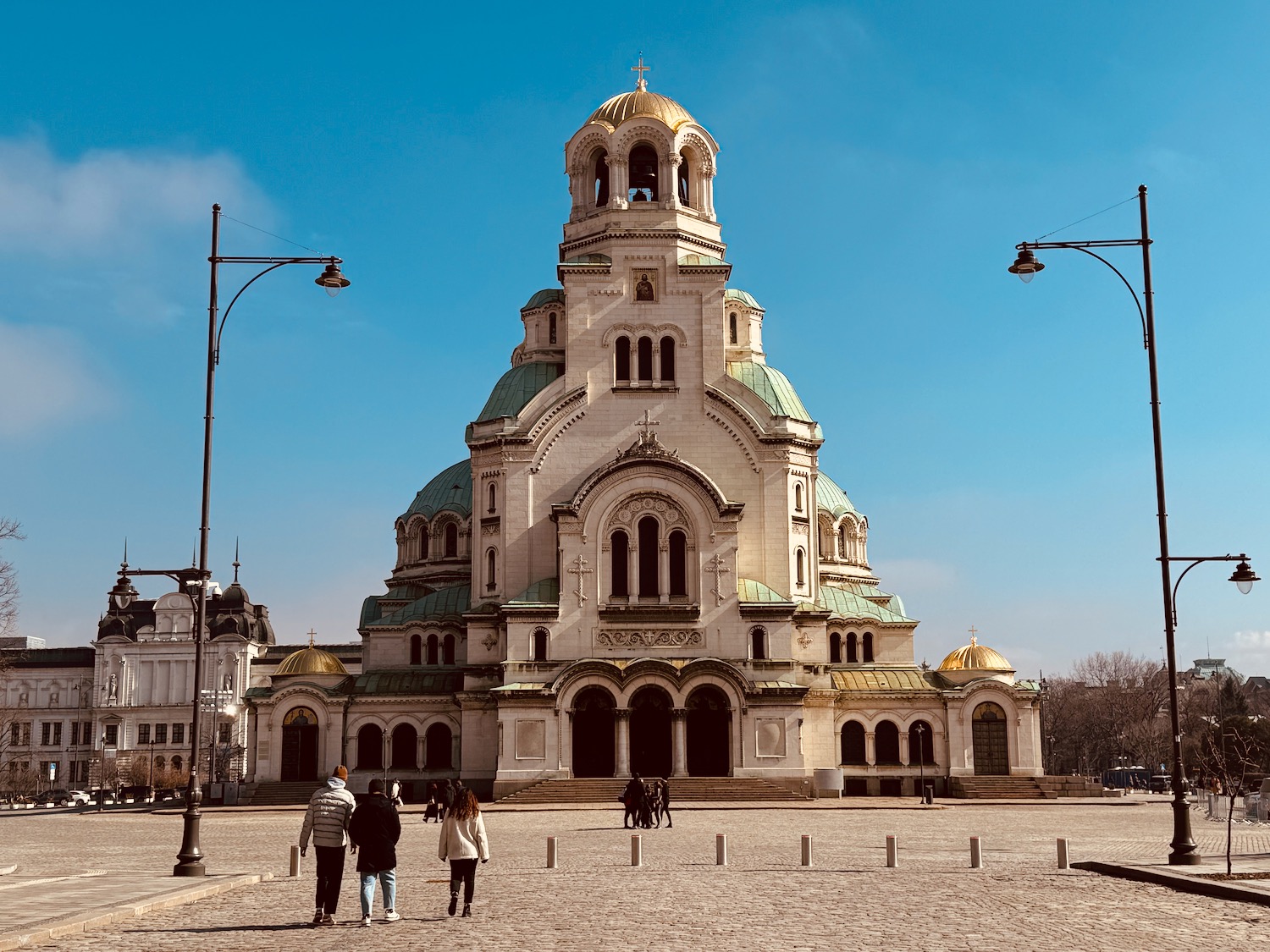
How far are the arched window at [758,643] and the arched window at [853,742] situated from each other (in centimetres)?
741

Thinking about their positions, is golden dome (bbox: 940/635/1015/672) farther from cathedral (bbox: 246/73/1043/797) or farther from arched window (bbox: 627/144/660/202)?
arched window (bbox: 627/144/660/202)

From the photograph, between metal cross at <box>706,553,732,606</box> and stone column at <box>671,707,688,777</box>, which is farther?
metal cross at <box>706,553,732,606</box>

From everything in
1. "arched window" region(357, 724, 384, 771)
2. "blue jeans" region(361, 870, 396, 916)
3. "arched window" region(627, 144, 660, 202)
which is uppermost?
"arched window" region(627, 144, 660, 202)

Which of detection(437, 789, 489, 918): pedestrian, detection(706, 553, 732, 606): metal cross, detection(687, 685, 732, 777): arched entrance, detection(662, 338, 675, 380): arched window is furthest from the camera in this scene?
detection(662, 338, 675, 380): arched window

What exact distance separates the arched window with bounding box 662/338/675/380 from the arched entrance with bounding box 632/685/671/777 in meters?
16.2

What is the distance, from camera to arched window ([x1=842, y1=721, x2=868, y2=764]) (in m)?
74.8

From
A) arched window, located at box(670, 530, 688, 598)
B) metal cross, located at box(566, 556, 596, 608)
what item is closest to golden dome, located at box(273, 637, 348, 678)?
metal cross, located at box(566, 556, 596, 608)

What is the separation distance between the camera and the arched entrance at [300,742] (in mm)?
74688

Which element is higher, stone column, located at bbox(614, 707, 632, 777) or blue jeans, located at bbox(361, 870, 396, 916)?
stone column, located at bbox(614, 707, 632, 777)

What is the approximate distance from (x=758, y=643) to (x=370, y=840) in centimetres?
5007

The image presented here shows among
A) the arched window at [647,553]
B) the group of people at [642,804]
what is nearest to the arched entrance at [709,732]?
the arched window at [647,553]

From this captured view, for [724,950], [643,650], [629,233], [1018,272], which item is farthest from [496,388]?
[724,950]

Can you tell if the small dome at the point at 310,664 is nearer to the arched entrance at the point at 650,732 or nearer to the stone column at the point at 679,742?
the arched entrance at the point at 650,732

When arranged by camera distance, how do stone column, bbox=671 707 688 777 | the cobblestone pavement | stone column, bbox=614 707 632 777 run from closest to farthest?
the cobblestone pavement < stone column, bbox=614 707 632 777 < stone column, bbox=671 707 688 777
